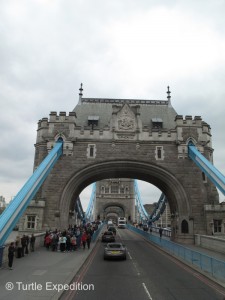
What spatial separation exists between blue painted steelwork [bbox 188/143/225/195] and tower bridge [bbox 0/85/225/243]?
20 cm

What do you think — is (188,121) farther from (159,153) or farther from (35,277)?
(35,277)

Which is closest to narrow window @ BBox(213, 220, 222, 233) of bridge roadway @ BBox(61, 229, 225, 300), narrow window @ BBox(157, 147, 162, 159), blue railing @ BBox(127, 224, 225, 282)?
blue railing @ BBox(127, 224, 225, 282)

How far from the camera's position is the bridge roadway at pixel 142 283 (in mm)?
8555

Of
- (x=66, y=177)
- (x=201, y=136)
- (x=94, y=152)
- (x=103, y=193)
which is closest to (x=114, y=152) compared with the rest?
(x=94, y=152)

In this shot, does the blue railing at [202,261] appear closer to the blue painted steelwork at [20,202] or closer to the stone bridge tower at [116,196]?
the blue painted steelwork at [20,202]

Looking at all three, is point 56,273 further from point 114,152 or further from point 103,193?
point 103,193

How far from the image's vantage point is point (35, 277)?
10.5 metres

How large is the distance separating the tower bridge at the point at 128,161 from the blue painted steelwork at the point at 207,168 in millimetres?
198

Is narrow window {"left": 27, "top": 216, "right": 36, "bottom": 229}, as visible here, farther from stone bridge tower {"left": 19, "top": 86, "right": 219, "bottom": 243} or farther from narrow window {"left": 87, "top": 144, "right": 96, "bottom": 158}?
narrow window {"left": 87, "top": 144, "right": 96, "bottom": 158}

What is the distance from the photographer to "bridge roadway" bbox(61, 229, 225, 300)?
8.55 m

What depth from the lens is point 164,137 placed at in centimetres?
2788

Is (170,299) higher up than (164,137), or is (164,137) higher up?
(164,137)

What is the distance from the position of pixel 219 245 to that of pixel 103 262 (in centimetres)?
947

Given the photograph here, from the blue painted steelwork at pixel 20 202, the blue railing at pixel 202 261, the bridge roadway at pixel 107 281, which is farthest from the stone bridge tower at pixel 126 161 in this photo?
the bridge roadway at pixel 107 281
